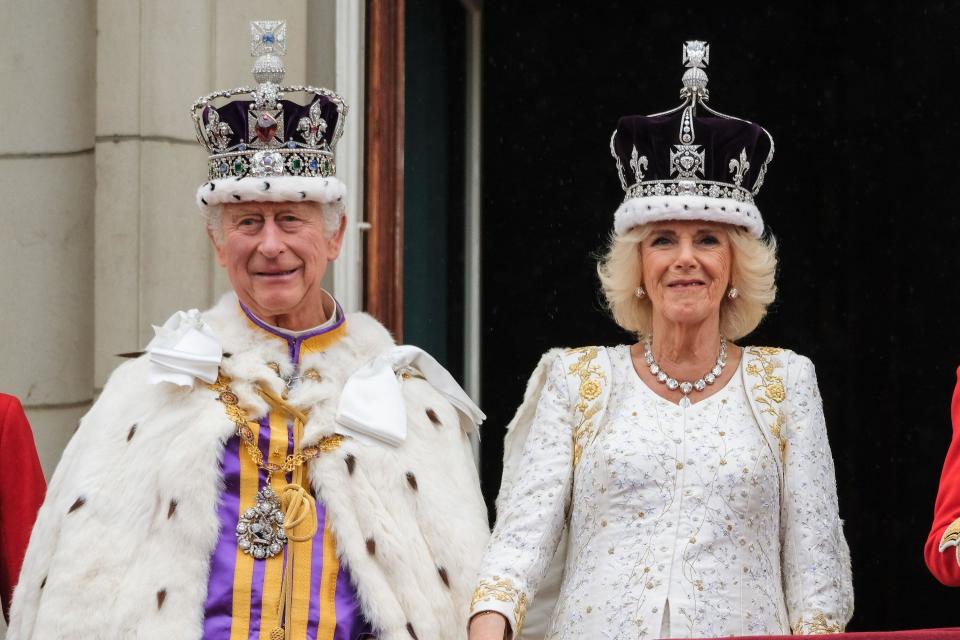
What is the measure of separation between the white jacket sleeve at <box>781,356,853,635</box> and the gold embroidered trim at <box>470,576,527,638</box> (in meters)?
0.61

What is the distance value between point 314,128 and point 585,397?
1011mm

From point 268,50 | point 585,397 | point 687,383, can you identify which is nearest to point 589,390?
point 585,397

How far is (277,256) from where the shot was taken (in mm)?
4637

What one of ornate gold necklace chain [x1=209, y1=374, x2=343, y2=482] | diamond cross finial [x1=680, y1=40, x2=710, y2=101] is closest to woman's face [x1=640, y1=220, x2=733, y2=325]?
diamond cross finial [x1=680, y1=40, x2=710, y2=101]

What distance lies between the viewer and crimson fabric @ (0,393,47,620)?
188 inches

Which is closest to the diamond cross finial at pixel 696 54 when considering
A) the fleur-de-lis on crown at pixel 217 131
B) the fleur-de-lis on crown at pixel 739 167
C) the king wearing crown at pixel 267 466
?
the fleur-de-lis on crown at pixel 739 167

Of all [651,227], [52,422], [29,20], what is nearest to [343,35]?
[29,20]

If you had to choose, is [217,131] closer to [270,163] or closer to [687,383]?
[270,163]

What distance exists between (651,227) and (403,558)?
38.8 inches

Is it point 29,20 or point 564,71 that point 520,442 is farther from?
point 564,71

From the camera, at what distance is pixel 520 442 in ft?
15.3

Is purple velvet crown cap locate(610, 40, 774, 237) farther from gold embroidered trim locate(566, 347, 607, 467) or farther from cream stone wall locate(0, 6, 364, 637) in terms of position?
cream stone wall locate(0, 6, 364, 637)

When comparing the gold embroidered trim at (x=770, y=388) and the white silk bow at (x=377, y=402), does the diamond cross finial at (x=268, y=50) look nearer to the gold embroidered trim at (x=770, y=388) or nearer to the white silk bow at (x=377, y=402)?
the white silk bow at (x=377, y=402)

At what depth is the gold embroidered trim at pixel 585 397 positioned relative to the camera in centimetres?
444
